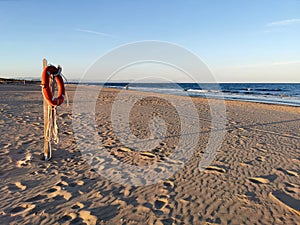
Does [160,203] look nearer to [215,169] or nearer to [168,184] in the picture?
[168,184]

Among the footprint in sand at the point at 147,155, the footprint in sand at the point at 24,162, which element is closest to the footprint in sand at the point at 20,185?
the footprint in sand at the point at 24,162

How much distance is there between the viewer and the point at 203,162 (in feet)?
15.8

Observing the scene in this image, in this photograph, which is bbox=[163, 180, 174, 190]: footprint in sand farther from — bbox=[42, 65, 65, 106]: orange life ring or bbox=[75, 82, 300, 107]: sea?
bbox=[75, 82, 300, 107]: sea

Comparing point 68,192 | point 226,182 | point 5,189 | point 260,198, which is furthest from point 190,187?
point 5,189

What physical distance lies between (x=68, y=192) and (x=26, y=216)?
0.67m

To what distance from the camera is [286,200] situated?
3357 millimetres

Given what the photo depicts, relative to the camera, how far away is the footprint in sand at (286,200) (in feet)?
10.3

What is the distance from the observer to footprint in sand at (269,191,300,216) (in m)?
3.14

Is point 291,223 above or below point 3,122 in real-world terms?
below

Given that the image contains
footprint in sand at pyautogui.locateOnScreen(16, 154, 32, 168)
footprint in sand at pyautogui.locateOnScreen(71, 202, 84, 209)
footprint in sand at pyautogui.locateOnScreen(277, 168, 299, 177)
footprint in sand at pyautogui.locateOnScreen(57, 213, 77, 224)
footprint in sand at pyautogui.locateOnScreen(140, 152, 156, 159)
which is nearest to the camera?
footprint in sand at pyautogui.locateOnScreen(57, 213, 77, 224)

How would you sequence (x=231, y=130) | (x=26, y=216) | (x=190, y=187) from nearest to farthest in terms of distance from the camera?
(x=26, y=216), (x=190, y=187), (x=231, y=130)

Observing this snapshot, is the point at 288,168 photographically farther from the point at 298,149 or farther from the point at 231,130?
the point at 231,130

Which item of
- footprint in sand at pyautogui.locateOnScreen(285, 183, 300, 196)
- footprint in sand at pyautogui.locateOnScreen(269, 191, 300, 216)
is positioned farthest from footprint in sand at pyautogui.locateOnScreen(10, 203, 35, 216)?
footprint in sand at pyautogui.locateOnScreen(285, 183, 300, 196)

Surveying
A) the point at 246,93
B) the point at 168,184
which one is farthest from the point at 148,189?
the point at 246,93
